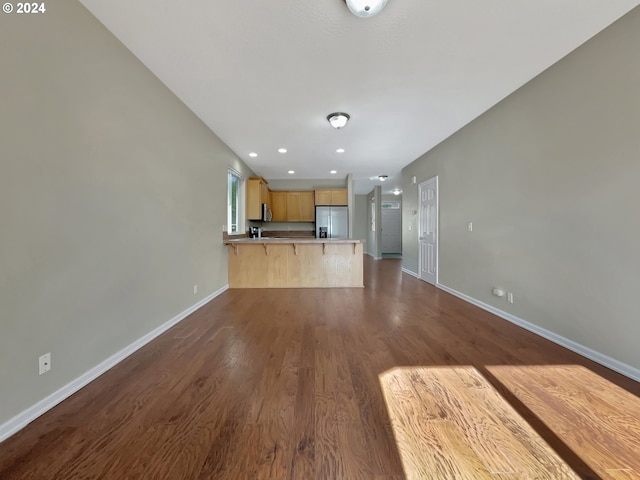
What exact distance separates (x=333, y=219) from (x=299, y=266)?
8.46ft

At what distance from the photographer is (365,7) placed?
171 centimetres

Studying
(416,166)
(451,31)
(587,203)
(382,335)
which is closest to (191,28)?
(451,31)

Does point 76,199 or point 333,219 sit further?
point 333,219

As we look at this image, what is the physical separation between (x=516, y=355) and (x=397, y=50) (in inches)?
111

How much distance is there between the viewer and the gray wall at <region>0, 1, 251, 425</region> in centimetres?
134

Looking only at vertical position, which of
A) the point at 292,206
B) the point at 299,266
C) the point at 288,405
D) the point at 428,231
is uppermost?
the point at 292,206

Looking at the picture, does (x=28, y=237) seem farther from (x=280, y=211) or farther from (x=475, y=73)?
(x=280, y=211)

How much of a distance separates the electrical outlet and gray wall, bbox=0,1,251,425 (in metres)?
0.03

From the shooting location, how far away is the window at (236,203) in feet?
16.8

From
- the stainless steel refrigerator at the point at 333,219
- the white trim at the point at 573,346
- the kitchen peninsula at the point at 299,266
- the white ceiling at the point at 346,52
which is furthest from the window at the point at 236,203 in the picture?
the white trim at the point at 573,346

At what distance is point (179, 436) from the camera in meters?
1.28

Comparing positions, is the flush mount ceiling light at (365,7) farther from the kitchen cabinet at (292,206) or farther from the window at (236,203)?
the kitchen cabinet at (292,206)

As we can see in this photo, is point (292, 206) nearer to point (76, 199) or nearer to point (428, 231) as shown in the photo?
point (428, 231)

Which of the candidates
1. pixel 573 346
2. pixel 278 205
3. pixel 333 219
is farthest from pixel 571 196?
pixel 278 205
